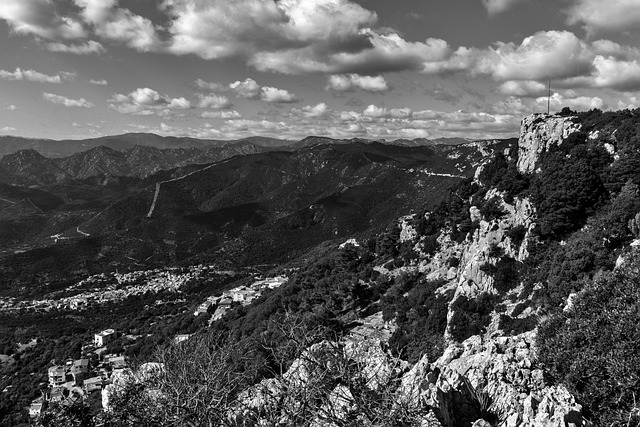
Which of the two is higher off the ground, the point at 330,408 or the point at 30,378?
the point at 330,408

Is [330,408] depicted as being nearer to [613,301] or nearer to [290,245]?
[613,301]

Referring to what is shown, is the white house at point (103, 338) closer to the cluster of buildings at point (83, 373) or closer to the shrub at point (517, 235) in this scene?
the cluster of buildings at point (83, 373)

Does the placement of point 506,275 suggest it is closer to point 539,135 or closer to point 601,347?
point 601,347

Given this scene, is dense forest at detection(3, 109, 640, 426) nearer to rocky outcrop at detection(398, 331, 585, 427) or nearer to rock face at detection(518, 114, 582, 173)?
rocky outcrop at detection(398, 331, 585, 427)

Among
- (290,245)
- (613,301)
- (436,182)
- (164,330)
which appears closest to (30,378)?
(164,330)

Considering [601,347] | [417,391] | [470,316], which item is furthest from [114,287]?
[601,347]

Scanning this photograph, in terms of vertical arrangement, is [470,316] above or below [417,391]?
below
